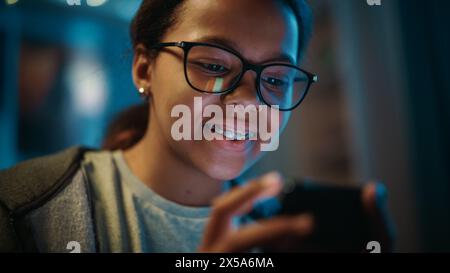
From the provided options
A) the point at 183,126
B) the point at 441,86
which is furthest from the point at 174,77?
the point at 441,86

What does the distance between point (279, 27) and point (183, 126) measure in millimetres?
208

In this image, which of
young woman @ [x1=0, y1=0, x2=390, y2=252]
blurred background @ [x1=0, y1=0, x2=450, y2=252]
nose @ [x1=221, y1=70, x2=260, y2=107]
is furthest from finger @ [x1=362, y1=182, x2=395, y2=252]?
nose @ [x1=221, y1=70, x2=260, y2=107]

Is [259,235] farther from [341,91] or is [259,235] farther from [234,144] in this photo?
[341,91]

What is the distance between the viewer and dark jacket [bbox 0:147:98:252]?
49 centimetres

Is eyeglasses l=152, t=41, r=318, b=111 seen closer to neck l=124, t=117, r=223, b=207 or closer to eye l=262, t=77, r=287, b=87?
eye l=262, t=77, r=287, b=87

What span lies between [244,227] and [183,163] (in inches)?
6.2

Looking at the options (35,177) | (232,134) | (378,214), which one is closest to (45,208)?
(35,177)

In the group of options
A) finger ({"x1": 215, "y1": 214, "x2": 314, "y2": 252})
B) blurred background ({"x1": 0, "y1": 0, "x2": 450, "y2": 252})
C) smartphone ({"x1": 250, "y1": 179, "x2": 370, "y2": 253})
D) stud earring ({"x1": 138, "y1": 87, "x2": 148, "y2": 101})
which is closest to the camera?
finger ({"x1": 215, "y1": 214, "x2": 314, "y2": 252})

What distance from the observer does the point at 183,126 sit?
540 millimetres

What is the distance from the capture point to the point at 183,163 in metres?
0.58
